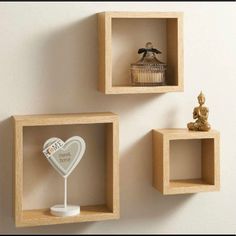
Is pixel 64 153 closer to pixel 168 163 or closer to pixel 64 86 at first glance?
pixel 64 86

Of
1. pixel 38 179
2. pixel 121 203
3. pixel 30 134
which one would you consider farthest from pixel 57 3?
pixel 121 203

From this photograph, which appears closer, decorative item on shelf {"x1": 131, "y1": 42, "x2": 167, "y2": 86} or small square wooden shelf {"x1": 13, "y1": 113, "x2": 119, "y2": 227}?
small square wooden shelf {"x1": 13, "y1": 113, "x2": 119, "y2": 227}

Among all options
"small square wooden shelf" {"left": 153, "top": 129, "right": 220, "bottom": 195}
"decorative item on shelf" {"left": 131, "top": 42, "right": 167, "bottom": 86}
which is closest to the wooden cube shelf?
"decorative item on shelf" {"left": 131, "top": 42, "right": 167, "bottom": 86}

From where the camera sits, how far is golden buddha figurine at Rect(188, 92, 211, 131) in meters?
1.68

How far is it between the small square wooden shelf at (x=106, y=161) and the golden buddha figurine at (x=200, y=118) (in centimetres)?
24

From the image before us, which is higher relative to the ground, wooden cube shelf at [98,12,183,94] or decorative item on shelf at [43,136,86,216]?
wooden cube shelf at [98,12,183,94]

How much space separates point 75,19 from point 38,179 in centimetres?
47

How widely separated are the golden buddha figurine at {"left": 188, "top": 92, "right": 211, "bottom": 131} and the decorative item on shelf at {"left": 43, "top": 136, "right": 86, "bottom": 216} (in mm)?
334

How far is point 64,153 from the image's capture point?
159 centimetres

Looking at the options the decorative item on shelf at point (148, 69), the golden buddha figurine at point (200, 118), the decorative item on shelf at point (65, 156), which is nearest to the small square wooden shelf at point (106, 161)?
the decorative item on shelf at point (65, 156)

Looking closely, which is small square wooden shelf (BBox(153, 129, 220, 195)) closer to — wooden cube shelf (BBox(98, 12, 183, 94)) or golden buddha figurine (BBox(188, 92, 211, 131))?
golden buddha figurine (BBox(188, 92, 211, 131))

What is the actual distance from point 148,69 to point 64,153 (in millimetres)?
336

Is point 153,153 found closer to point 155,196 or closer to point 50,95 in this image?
point 155,196

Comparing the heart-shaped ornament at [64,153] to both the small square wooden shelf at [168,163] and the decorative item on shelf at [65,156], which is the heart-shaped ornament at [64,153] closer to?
the decorative item on shelf at [65,156]
